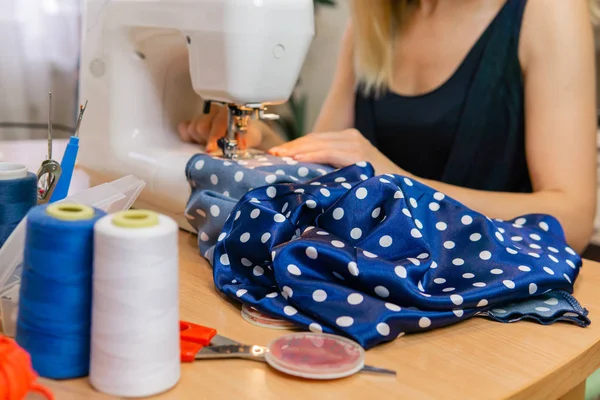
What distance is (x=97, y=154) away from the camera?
3.80ft

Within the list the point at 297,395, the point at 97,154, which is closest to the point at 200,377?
the point at 297,395

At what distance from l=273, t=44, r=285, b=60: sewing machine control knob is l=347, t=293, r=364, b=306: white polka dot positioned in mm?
396

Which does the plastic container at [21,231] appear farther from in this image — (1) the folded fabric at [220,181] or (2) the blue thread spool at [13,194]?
(1) the folded fabric at [220,181]

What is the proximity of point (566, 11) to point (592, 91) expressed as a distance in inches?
6.3

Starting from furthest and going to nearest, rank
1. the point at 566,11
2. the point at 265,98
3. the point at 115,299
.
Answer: the point at 566,11
the point at 265,98
the point at 115,299

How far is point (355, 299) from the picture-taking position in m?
0.68

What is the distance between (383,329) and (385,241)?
127mm

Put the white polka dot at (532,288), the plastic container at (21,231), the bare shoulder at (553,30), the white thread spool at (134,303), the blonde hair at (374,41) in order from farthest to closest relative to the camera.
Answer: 1. the blonde hair at (374,41)
2. the bare shoulder at (553,30)
3. the white polka dot at (532,288)
4. the plastic container at (21,231)
5. the white thread spool at (134,303)

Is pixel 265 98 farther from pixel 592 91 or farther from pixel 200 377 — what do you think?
pixel 592 91

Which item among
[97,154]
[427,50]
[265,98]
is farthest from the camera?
[427,50]

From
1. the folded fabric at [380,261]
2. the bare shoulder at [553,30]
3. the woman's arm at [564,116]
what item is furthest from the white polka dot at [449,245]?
the bare shoulder at [553,30]

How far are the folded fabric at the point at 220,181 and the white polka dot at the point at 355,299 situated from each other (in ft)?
0.82

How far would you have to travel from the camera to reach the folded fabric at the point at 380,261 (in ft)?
2.23

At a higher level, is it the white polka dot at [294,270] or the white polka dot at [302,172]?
the white polka dot at [302,172]
